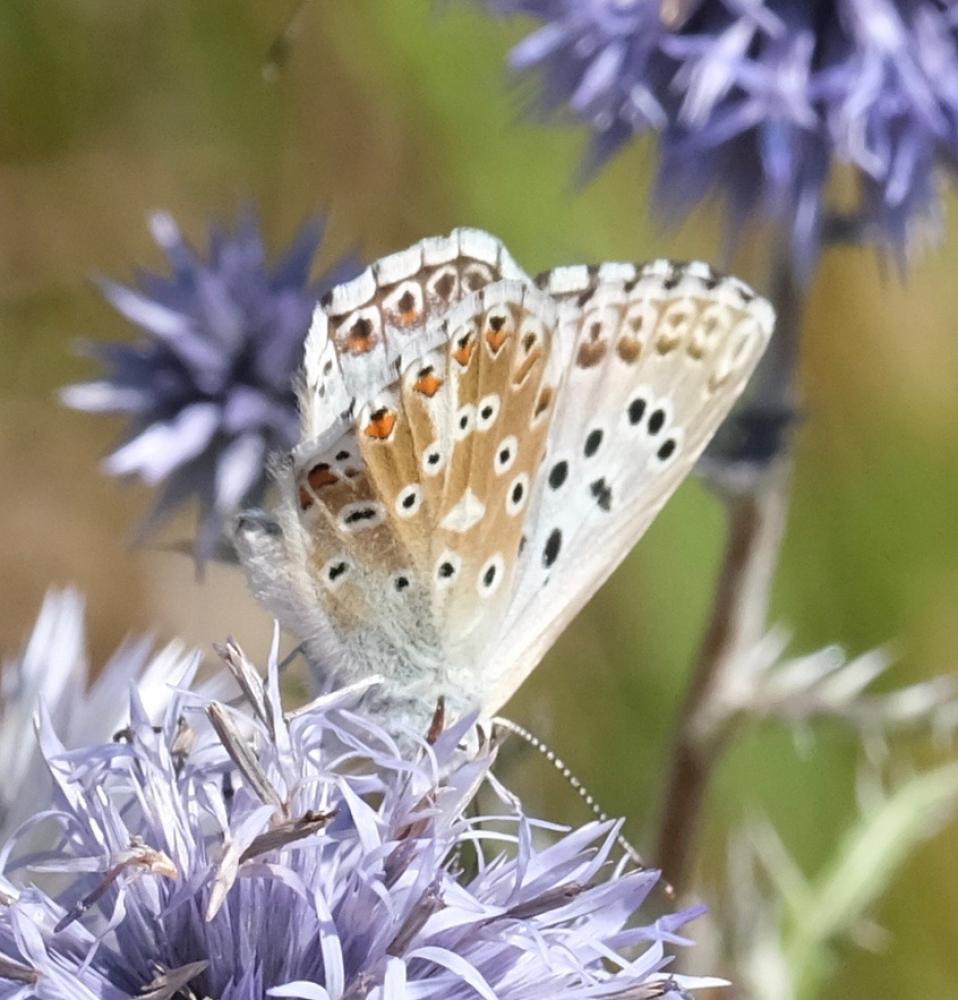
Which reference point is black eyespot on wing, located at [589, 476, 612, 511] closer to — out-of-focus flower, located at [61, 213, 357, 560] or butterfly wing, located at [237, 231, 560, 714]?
butterfly wing, located at [237, 231, 560, 714]

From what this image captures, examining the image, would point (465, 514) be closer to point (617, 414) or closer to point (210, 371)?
point (617, 414)

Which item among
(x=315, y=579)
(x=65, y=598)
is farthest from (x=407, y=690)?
(x=65, y=598)

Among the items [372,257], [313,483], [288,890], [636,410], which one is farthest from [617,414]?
[372,257]

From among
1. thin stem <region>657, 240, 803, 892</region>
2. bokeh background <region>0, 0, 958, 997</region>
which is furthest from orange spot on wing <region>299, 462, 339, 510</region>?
bokeh background <region>0, 0, 958, 997</region>

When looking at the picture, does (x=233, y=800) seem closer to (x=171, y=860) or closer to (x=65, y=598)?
(x=171, y=860)

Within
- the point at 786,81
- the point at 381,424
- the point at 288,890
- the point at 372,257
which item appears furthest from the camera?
the point at 372,257

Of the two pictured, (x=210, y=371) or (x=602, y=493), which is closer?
(x=602, y=493)

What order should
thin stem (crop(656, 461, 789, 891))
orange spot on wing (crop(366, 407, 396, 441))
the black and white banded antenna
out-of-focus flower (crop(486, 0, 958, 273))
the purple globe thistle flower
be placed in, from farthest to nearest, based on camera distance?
1. thin stem (crop(656, 461, 789, 891))
2. out-of-focus flower (crop(486, 0, 958, 273))
3. orange spot on wing (crop(366, 407, 396, 441))
4. the black and white banded antenna
5. the purple globe thistle flower

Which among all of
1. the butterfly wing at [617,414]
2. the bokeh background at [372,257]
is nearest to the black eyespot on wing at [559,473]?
the butterfly wing at [617,414]
